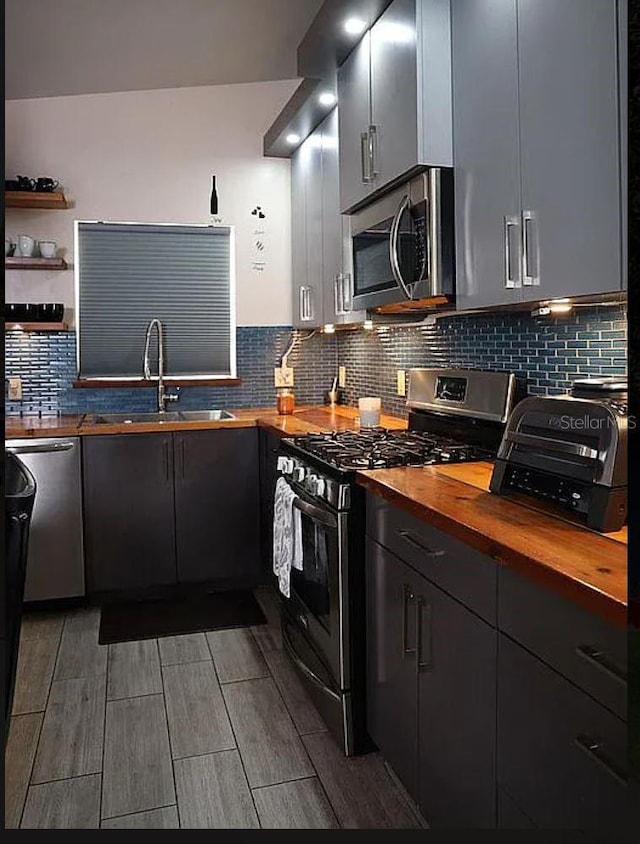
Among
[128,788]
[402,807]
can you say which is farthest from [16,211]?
[402,807]

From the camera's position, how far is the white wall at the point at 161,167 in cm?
365

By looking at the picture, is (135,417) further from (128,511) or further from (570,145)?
(570,145)

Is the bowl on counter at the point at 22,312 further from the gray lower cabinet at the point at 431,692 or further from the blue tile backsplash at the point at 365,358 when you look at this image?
the gray lower cabinet at the point at 431,692

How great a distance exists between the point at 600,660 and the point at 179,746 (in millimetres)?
1519

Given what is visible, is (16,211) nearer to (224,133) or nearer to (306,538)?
(224,133)

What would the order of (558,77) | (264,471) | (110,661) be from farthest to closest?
(264,471)
(110,661)
(558,77)

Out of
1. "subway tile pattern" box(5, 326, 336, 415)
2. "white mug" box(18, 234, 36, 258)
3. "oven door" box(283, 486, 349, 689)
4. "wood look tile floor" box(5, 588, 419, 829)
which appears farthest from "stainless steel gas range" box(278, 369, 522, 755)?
"white mug" box(18, 234, 36, 258)

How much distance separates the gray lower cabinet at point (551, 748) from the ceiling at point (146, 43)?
2691 mm

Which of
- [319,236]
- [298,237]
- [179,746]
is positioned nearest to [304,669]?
[179,746]

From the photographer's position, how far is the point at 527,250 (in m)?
1.73

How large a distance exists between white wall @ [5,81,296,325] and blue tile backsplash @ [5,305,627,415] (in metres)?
0.21

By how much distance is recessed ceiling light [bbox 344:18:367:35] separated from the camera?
248 centimetres

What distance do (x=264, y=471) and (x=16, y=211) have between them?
5.99ft

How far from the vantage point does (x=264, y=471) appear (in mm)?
3482
